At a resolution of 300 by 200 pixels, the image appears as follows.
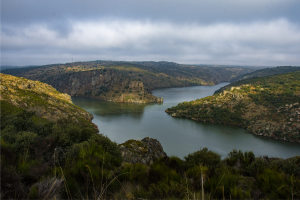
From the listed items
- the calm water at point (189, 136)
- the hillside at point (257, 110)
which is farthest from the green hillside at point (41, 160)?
the hillside at point (257, 110)

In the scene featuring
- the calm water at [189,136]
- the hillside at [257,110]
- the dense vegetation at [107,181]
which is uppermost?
the dense vegetation at [107,181]

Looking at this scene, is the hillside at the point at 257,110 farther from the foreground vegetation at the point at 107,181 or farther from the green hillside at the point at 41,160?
the green hillside at the point at 41,160

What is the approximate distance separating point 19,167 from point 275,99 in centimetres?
5229

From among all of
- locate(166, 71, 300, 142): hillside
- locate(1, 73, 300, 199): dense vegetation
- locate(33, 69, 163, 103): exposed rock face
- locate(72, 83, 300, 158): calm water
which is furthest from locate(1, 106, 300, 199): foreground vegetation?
locate(33, 69, 163, 103): exposed rock face

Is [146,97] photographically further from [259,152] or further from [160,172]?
[160,172]

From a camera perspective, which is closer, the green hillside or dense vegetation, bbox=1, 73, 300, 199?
the green hillside

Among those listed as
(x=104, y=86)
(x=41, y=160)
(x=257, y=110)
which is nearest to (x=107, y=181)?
(x=41, y=160)

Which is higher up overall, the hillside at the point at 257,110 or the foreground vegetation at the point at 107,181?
the foreground vegetation at the point at 107,181

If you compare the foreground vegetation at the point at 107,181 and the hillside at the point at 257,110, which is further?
the hillside at the point at 257,110

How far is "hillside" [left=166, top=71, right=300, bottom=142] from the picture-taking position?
110 ft

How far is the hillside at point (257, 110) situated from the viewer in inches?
1321

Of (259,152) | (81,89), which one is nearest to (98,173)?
(259,152)

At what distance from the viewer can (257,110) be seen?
4100 cm

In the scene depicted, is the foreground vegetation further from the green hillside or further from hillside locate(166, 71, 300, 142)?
hillside locate(166, 71, 300, 142)
